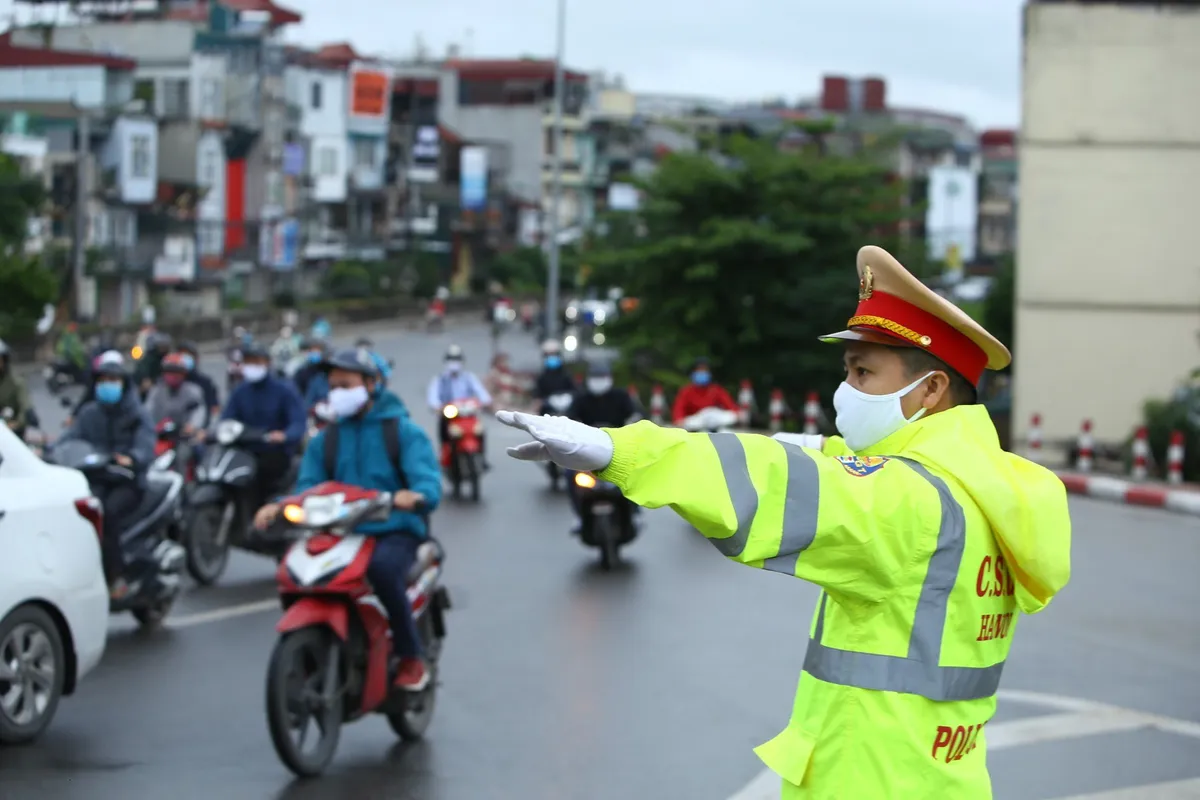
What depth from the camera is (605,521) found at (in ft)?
47.9

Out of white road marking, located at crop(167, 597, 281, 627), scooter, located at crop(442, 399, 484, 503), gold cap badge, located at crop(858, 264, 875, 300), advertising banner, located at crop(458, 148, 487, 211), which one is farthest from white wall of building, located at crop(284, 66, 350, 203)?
gold cap badge, located at crop(858, 264, 875, 300)

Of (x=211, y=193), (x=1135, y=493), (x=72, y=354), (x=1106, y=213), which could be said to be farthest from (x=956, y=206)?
(x=1135, y=493)

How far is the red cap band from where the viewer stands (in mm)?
3635

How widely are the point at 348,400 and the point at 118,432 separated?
11.1 feet

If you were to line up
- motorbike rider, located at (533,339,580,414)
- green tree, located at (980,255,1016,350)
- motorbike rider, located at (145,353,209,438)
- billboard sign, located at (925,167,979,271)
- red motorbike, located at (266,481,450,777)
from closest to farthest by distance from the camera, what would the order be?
red motorbike, located at (266,481,450,777) < motorbike rider, located at (145,353,209,438) < motorbike rider, located at (533,339,580,414) < green tree, located at (980,255,1016,350) < billboard sign, located at (925,167,979,271)

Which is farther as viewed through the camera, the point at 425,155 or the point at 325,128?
the point at 425,155

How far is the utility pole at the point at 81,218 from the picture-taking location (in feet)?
191

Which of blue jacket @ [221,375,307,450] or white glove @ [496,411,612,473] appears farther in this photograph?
blue jacket @ [221,375,307,450]

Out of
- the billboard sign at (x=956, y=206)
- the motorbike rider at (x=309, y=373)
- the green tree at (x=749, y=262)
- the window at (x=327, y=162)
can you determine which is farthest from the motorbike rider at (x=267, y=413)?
the billboard sign at (x=956, y=206)

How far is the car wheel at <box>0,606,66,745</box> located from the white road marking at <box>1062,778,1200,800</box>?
14.3 ft

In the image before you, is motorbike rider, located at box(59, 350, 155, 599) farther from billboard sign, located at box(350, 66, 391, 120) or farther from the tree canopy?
billboard sign, located at box(350, 66, 391, 120)

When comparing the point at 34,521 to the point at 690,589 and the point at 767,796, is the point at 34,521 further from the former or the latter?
the point at 690,589

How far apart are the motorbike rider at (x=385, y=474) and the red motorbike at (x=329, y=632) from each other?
2.6 inches

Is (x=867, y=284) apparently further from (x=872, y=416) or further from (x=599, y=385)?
(x=599, y=385)
